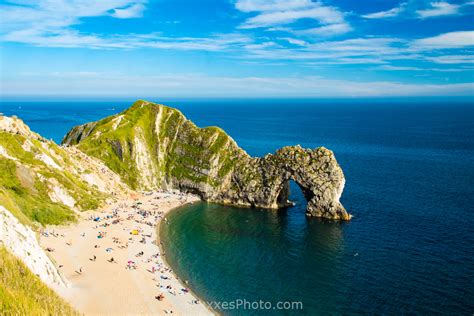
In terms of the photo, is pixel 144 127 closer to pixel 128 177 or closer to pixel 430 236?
pixel 128 177

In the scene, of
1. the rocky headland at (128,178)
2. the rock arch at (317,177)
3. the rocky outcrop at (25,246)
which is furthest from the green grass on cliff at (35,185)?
the rock arch at (317,177)

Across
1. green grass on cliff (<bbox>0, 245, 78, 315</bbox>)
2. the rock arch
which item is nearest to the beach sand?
green grass on cliff (<bbox>0, 245, 78, 315</bbox>)

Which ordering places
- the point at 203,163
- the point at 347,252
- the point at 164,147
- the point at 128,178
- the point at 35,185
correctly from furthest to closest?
the point at 164,147 < the point at 128,178 < the point at 203,163 < the point at 35,185 < the point at 347,252

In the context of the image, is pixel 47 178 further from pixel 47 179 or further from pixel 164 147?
pixel 164 147

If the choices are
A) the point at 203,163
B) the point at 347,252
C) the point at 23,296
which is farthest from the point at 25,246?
the point at 203,163

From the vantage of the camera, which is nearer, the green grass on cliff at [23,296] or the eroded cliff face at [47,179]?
the green grass on cliff at [23,296]

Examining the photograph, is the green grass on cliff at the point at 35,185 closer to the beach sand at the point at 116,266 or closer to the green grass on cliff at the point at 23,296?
the beach sand at the point at 116,266
